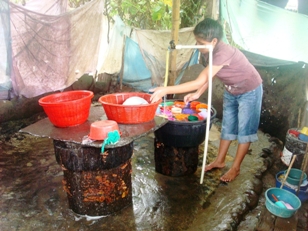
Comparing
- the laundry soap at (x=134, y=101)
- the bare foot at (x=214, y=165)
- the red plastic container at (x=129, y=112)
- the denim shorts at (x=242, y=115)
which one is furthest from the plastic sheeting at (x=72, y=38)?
the laundry soap at (x=134, y=101)

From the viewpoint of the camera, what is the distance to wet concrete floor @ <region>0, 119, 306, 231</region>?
2.48 meters

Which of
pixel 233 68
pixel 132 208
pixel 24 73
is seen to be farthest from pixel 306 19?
pixel 24 73

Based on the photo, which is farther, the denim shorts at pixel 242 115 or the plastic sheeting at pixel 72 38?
the plastic sheeting at pixel 72 38

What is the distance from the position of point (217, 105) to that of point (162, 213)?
10.5ft

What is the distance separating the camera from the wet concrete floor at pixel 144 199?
2484 mm

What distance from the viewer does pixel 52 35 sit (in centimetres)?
412

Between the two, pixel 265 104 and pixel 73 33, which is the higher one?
pixel 73 33

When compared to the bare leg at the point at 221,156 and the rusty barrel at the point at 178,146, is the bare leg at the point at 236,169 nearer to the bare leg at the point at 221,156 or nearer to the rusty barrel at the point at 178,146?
the bare leg at the point at 221,156

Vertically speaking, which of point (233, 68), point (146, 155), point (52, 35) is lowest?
point (146, 155)

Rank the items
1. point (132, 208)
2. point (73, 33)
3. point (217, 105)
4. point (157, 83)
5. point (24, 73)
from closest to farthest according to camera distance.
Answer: point (132, 208) < point (24, 73) < point (73, 33) < point (217, 105) < point (157, 83)

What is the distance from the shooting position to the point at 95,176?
2.38 meters

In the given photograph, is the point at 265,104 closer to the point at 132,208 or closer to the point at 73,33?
the point at 132,208

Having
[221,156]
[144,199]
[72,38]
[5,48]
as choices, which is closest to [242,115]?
[221,156]

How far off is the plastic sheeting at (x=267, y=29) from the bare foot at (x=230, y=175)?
6.81 feet
